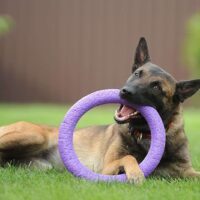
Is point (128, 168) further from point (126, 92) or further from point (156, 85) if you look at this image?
point (156, 85)

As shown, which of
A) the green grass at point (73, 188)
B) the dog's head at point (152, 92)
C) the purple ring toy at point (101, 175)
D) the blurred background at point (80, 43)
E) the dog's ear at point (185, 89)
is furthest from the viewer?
the blurred background at point (80, 43)

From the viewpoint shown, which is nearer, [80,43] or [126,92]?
[126,92]

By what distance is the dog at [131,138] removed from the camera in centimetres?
550

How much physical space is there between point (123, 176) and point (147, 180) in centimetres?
21

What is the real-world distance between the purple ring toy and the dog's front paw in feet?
0.15

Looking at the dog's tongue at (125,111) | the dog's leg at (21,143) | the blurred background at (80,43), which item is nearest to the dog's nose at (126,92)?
the dog's tongue at (125,111)

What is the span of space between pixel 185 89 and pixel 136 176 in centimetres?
103

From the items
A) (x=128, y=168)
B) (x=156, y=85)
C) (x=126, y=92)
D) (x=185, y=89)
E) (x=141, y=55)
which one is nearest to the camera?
(x=128, y=168)

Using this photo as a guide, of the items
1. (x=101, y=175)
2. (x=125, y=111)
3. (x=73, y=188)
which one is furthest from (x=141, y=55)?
(x=73, y=188)

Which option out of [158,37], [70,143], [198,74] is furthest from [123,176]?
[158,37]

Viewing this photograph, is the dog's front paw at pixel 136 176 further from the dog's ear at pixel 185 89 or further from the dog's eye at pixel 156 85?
the dog's ear at pixel 185 89

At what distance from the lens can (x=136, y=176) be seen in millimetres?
5184

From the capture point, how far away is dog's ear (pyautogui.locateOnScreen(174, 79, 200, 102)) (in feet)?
18.9

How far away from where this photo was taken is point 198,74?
15.8m
